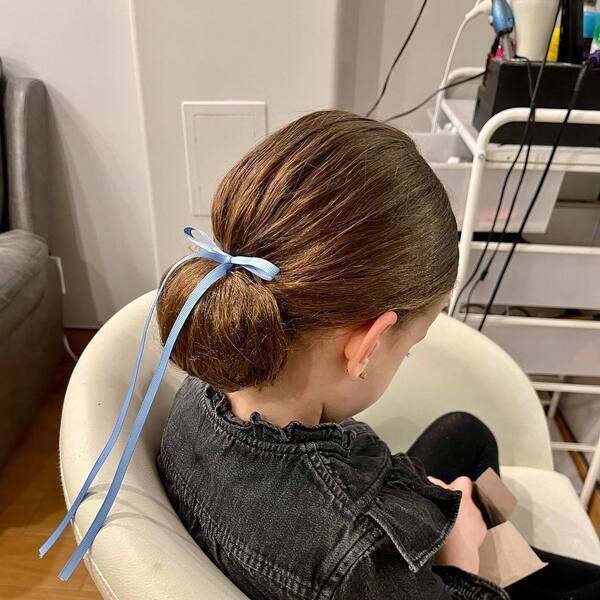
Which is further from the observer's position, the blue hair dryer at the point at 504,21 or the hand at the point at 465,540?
the blue hair dryer at the point at 504,21

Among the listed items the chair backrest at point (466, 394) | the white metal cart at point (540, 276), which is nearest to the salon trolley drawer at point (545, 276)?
the white metal cart at point (540, 276)

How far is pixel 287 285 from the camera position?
0.49m

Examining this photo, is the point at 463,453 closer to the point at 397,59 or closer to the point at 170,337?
the point at 170,337

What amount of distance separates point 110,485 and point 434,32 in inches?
49.4

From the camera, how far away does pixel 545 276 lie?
1.07 m

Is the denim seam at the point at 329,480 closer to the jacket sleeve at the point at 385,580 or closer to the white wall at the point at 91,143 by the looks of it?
the jacket sleeve at the point at 385,580

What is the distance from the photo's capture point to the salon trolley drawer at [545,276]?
104 cm

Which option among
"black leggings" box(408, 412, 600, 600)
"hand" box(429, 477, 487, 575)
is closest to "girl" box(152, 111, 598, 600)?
"hand" box(429, 477, 487, 575)

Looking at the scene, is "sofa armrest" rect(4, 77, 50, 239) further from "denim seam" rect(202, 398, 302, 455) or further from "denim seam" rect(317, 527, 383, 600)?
"denim seam" rect(317, 527, 383, 600)

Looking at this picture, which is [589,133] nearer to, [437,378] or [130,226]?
[437,378]

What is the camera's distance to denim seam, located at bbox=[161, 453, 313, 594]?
50 cm

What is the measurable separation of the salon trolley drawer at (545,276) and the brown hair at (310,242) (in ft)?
1.84

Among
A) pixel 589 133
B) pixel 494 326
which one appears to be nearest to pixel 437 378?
pixel 494 326

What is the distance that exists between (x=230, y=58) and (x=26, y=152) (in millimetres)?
625
